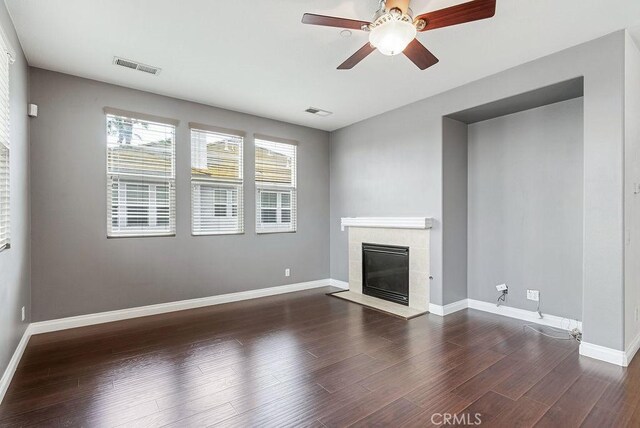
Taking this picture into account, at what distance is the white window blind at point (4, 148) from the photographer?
234 cm

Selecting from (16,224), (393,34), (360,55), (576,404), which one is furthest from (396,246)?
(16,224)

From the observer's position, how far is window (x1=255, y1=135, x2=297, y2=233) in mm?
5148

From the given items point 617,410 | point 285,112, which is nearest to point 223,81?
point 285,112

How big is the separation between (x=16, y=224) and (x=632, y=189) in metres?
5.54

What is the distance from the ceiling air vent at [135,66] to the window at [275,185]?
1812 millimetres

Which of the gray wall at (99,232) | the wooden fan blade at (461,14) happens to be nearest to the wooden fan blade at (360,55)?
the wooden fan blade at (461,14)

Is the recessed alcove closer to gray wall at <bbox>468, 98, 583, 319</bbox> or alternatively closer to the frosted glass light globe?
gray wall at <bbox>468, 98, 583, 319</bbox>

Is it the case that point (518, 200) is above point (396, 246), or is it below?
above

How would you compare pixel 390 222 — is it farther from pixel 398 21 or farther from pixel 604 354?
pixel 398 21

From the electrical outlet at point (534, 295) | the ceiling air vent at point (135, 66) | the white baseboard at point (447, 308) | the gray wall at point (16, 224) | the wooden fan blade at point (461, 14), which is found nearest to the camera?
the wooden fan blade at point (461, 14)

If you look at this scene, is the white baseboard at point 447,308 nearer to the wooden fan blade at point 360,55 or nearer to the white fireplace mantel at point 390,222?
the white fireplace mantel at point 390,222

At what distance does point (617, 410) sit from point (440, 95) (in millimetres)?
3531

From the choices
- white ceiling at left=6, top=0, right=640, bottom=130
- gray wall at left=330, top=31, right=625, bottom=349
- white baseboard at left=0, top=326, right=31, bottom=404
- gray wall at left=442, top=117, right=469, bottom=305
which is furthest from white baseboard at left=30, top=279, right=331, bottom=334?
white ceiling at left=6, top=0, right=640, bottom=130

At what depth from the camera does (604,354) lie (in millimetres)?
2779
